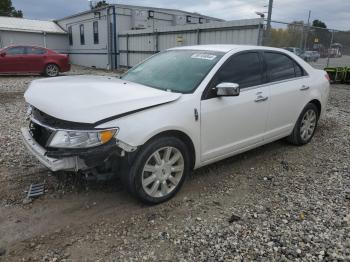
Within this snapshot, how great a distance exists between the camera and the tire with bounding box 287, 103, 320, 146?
5.14 metres

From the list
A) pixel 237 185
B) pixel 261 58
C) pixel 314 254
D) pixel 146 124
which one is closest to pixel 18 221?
pixel 146 124

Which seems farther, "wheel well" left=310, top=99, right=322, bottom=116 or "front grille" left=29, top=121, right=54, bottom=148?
"wheel well" left=310, top=99, right=322, bottom=116

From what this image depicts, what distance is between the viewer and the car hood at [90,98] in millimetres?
2936

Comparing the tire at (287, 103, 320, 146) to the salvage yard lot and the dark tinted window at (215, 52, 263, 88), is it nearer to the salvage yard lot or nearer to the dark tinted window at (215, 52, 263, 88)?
the salvage yard lot

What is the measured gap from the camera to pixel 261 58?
443cm

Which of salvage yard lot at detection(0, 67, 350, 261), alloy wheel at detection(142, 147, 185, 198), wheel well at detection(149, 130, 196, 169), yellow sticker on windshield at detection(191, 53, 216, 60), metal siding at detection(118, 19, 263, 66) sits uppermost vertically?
metal siding at detection(118, 19, 263, 66)

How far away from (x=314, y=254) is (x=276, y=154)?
242 centimetres

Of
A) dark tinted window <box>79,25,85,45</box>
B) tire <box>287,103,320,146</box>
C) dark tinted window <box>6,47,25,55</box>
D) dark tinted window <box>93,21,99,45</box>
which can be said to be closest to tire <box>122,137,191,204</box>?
tire <box>287,103,320,146</box>

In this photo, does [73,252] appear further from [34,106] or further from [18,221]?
[34,106]

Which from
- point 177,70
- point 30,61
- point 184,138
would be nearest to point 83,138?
point 184,138

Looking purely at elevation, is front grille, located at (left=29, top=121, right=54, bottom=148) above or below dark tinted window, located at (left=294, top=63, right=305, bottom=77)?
below

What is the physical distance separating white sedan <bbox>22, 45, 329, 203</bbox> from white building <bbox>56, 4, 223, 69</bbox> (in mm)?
16760

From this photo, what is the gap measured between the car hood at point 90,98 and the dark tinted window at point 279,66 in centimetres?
178

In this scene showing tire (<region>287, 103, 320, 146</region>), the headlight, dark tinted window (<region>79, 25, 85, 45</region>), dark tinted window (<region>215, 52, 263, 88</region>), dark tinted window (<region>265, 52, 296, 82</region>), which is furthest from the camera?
dark tinted window (<region>79, 25, 85, 45</region>)
